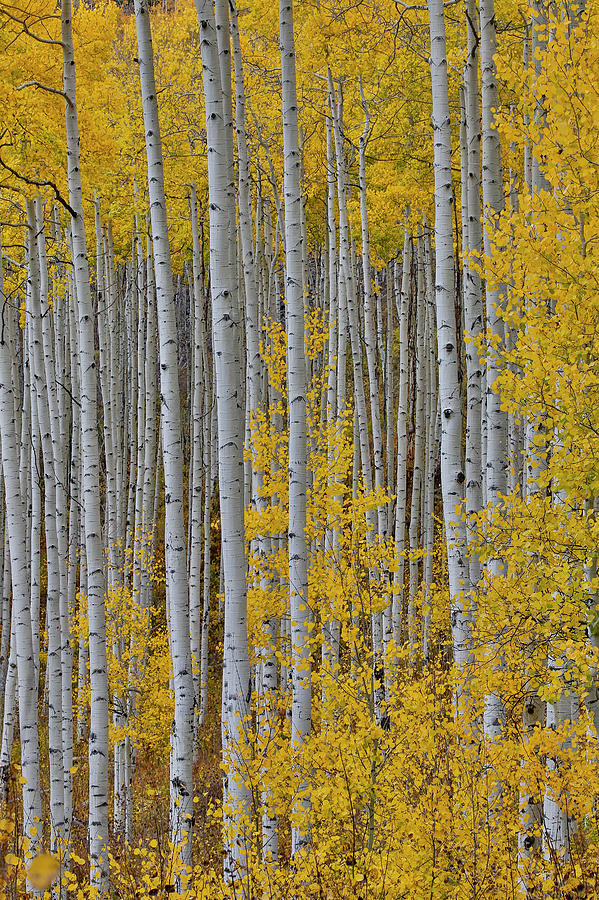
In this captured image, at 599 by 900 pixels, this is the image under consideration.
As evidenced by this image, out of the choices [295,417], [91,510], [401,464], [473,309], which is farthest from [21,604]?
[401,464]

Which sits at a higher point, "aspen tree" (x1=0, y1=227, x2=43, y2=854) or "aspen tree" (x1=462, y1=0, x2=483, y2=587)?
"aspen tree" (x1=462, y1=0, x2=483, y2=587)

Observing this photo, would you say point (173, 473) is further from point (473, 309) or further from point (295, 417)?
point (473, 309)

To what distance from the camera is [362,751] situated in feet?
15.4

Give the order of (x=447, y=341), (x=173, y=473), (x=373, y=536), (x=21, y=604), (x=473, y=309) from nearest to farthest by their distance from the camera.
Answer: (x=173, y=473)
(x=447, y=341)
(x=473, y=309)
(x=21, y=604)
(x=373, y=536)

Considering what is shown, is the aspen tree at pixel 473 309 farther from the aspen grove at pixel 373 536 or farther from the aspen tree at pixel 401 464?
the aspen tree at pixel 401 464

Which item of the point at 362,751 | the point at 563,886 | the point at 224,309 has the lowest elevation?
the point at 563,886

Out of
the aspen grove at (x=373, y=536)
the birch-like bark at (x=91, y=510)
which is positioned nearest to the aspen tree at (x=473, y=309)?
the aspen grove at (x=373, y=536)

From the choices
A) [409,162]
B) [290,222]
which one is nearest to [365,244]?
[409,162]

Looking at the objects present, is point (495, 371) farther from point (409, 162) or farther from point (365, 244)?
point (409, 162)

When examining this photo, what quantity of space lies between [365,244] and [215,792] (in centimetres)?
793

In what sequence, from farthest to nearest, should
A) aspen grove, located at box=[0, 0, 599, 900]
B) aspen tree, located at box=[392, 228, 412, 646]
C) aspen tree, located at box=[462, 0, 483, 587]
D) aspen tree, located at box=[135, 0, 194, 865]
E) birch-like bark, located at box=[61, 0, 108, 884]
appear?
aspen tree, located at box=[392, 228, 412, 646] < birch-like bark, located at box=[61, 0, 108, 884] < aspen tree, located at box=[462, 0, 483, 587] < aspen tree, located at box=[135, 0, 194, 865] < aspen grove, located at box=[0, 0, 599, 900]

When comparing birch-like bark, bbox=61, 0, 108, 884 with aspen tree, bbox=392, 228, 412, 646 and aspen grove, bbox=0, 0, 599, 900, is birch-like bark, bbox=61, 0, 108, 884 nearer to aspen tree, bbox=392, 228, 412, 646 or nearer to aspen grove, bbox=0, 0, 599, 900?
aspen grove, bbox=0, 0, 599, 900

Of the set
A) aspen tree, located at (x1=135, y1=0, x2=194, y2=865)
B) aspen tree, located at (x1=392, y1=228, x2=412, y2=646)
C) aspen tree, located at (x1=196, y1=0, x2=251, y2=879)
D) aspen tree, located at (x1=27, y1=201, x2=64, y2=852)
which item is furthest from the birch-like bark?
aspen tree, located at (x1=392, y1=228, x2=412, y2=646)

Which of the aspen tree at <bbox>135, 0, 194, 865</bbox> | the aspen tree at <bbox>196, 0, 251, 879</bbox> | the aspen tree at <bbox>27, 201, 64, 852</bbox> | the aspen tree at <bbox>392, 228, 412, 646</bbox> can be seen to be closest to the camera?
the aspen tree at <bbox>196, 0, 251, 879</bbox>
